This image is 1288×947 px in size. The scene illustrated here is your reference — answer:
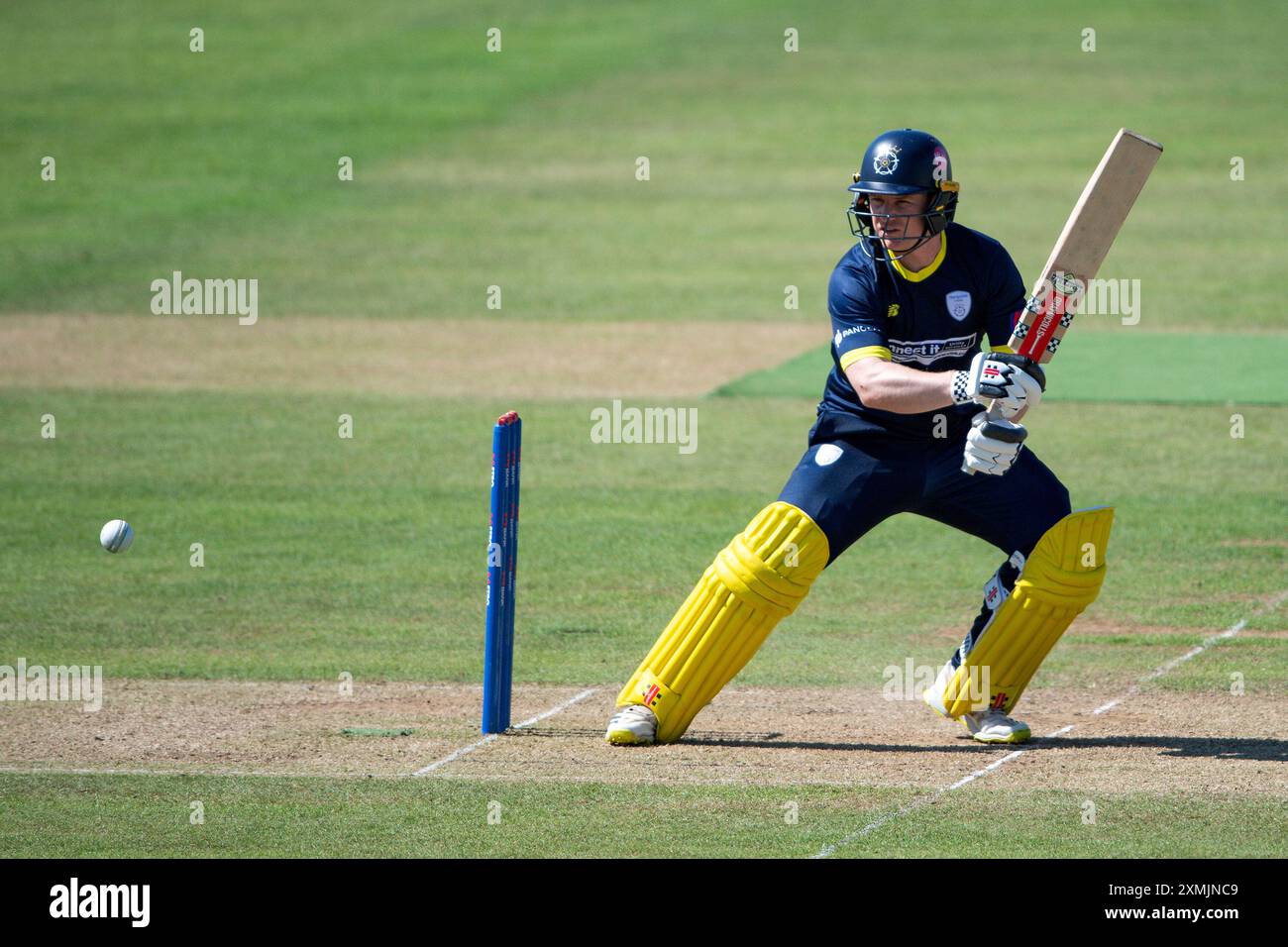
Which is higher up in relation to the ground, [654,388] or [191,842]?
[654,388]

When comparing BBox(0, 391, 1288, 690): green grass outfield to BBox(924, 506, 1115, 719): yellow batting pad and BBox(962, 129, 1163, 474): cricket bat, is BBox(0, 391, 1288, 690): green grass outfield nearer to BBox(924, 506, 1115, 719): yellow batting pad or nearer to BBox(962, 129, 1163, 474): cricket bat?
BBox(924, 506, 1115, 719): yellow batting pad

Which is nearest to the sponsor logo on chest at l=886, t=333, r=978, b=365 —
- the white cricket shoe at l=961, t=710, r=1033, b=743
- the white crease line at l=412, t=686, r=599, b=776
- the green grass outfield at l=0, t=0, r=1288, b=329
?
the white cricket shoe at l=961, t=710, r=1033, b=743

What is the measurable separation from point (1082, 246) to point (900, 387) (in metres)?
1.07

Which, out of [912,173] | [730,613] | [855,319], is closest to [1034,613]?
[730,613]

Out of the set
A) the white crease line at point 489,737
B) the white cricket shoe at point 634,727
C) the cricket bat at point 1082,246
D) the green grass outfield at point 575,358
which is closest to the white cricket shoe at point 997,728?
the green grass outfield at point 575,358

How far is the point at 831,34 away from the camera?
37094 mm

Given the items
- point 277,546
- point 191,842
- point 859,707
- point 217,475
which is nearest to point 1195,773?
point 859,707

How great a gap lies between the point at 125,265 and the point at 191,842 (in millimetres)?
17701

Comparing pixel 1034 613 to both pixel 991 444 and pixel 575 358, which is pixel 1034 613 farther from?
pixel 575 358

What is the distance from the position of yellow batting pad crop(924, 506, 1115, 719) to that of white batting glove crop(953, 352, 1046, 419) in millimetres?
766

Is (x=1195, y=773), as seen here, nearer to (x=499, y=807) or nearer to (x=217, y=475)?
(x=499, y=807)

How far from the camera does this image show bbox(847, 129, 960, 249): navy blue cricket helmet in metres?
8.07

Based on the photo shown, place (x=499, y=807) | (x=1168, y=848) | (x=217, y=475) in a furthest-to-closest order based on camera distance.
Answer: (x=217, y=475) → (x=499, y=807) → (x=1168, y=848)

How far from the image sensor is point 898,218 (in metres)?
8.09
